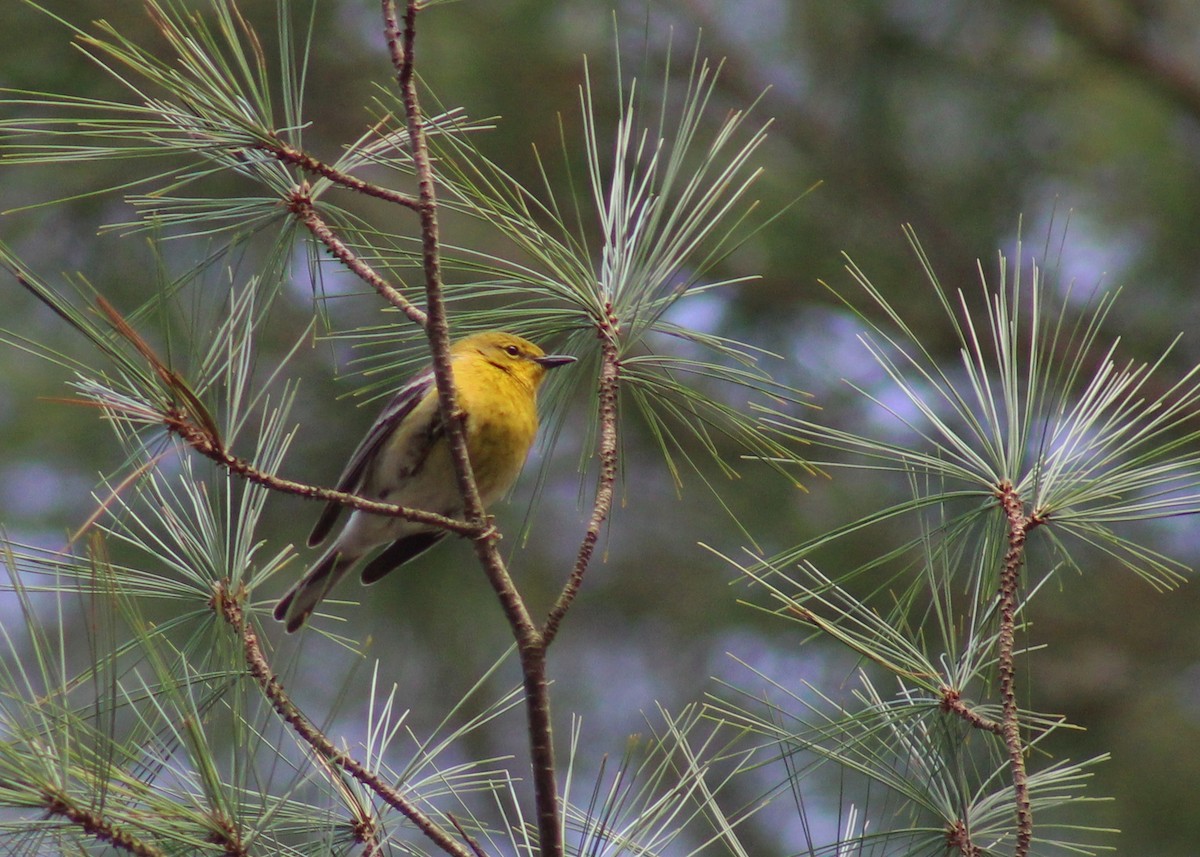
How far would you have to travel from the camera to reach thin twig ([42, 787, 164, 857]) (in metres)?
Answer: 1.55

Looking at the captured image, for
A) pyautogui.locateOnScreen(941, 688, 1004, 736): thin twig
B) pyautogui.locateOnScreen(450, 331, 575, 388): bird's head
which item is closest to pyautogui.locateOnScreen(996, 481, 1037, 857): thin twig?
pyautogui.locateOnScreen(941, 688, 1004, 736): thin twig

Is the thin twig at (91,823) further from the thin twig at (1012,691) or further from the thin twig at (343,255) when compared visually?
the thin twig at (1012,691)

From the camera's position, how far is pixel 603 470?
1.96 metres

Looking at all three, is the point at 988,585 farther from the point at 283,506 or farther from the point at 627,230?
the point at 283,506

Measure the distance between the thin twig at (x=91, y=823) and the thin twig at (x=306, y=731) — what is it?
0.31m

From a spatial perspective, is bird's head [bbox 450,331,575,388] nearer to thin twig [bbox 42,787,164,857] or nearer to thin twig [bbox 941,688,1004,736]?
thin twig [bbox 941,688,1004,736]

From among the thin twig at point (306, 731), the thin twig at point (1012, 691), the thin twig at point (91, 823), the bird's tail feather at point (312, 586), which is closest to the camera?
the thin twig at point (91, 823)

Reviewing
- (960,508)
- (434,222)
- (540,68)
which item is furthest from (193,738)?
(540,68)

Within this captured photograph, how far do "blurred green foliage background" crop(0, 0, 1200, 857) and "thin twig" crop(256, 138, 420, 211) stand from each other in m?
2.97

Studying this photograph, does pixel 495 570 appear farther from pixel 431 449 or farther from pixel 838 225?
pixel 838 225

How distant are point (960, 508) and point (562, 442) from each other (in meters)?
2.17

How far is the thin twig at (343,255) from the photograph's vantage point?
1.91 m

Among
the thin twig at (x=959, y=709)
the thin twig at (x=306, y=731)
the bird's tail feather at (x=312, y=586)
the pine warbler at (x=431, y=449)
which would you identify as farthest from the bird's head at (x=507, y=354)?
the thin twig at (x=959, y=709)

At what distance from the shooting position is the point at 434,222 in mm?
1836
